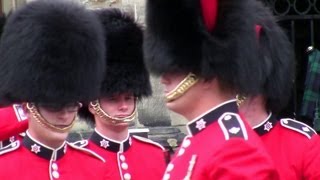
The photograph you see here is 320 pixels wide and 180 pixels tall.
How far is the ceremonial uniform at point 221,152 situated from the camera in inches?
124

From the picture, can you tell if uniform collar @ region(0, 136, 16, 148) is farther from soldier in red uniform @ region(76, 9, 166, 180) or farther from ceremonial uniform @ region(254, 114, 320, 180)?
ceremonial uniform @ region(254, 114, 320, 180)

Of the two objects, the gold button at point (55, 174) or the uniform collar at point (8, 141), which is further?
the uniform collar at point (8, 141)

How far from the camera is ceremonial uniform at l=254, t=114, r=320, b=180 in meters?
4.36

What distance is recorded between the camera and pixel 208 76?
336 cm

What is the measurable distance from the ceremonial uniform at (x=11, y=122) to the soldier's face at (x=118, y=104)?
1.31ft

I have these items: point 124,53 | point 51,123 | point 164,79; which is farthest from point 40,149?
point 124,53

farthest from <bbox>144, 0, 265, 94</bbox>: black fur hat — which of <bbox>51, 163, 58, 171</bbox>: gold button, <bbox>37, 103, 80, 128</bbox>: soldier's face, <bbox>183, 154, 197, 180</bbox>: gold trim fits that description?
<bbox>51, 163, 58, 171</bbox>: gold button

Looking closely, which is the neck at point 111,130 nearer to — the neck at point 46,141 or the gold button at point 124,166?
the gold button at point 124,166

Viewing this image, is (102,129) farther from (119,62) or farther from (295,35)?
(295,35)

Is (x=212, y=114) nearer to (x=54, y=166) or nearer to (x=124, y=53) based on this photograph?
(x=54, y=166)

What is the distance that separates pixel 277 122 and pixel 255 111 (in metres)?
0.15

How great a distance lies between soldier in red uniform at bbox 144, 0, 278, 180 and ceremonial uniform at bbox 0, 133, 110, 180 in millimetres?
884

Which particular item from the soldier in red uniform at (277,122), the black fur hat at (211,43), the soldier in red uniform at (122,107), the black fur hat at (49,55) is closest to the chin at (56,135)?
the black fur hat at (49,55)

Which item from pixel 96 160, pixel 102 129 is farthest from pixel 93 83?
pixel 102 129
